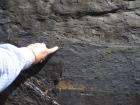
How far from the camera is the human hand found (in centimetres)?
180

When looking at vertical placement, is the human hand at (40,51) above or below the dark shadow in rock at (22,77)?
above

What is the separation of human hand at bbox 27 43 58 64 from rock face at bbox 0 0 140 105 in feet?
0.12

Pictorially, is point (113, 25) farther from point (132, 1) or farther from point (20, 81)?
point (20, 81)

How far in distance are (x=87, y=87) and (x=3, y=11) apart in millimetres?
514

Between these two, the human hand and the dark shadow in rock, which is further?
the dark shadow in rock

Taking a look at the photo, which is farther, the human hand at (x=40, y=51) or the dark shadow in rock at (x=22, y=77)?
the dark shadow in rock at (x=22, y=77)

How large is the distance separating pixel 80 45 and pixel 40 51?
0.62 feet

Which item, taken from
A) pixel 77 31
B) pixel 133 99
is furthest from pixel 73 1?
pixel 133 99

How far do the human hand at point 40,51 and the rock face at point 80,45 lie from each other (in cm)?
4

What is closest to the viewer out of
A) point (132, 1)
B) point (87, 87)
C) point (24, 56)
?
point (24, 56)

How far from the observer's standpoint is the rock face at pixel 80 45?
6.05ft

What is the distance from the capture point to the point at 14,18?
1.89m

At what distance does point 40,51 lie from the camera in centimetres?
182

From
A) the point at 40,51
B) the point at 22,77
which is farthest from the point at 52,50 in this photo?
the point at 22,77
